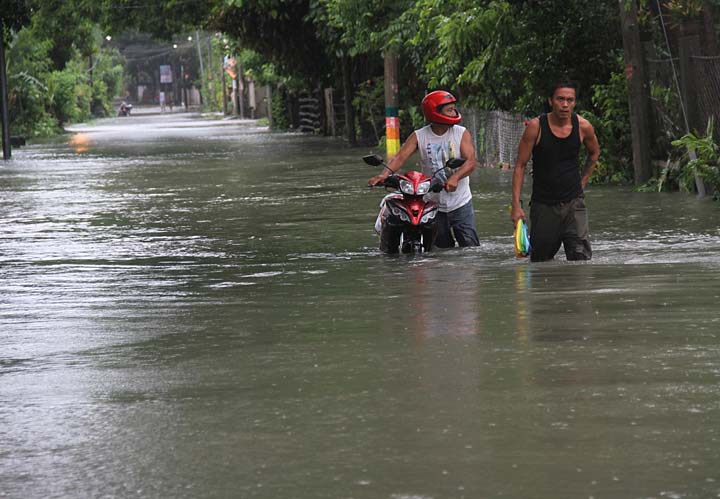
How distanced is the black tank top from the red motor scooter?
1052mm

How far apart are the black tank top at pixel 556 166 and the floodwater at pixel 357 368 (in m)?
0.59

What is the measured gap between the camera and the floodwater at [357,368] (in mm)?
5754

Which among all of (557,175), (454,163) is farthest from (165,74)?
(557,175)

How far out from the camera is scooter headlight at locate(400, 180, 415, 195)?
43.8ft

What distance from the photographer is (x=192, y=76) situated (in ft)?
641

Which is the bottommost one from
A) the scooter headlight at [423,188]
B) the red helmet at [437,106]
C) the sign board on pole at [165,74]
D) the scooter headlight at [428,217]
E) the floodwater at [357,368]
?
the floodwater at [357,368]

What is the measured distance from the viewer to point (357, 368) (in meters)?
7.90

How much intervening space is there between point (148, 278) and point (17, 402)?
220 inches

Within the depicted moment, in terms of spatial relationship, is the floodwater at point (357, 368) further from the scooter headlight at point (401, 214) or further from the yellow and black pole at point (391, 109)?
the yellow and black pole at point (391, 109)

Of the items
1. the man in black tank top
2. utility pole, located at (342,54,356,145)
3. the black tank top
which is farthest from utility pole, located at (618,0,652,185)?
utility pole, located at (342,54,356,145)

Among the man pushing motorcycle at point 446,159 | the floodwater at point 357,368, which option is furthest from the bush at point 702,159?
the man pushing motorcycle at point 446,159

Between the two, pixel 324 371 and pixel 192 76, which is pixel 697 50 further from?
pixel 192 76

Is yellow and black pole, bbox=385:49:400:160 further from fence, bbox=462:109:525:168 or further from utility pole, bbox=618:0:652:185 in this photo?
utility pole, bbox=618:0:652:185

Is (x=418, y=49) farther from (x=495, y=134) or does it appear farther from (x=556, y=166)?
(x=556, y=166)
